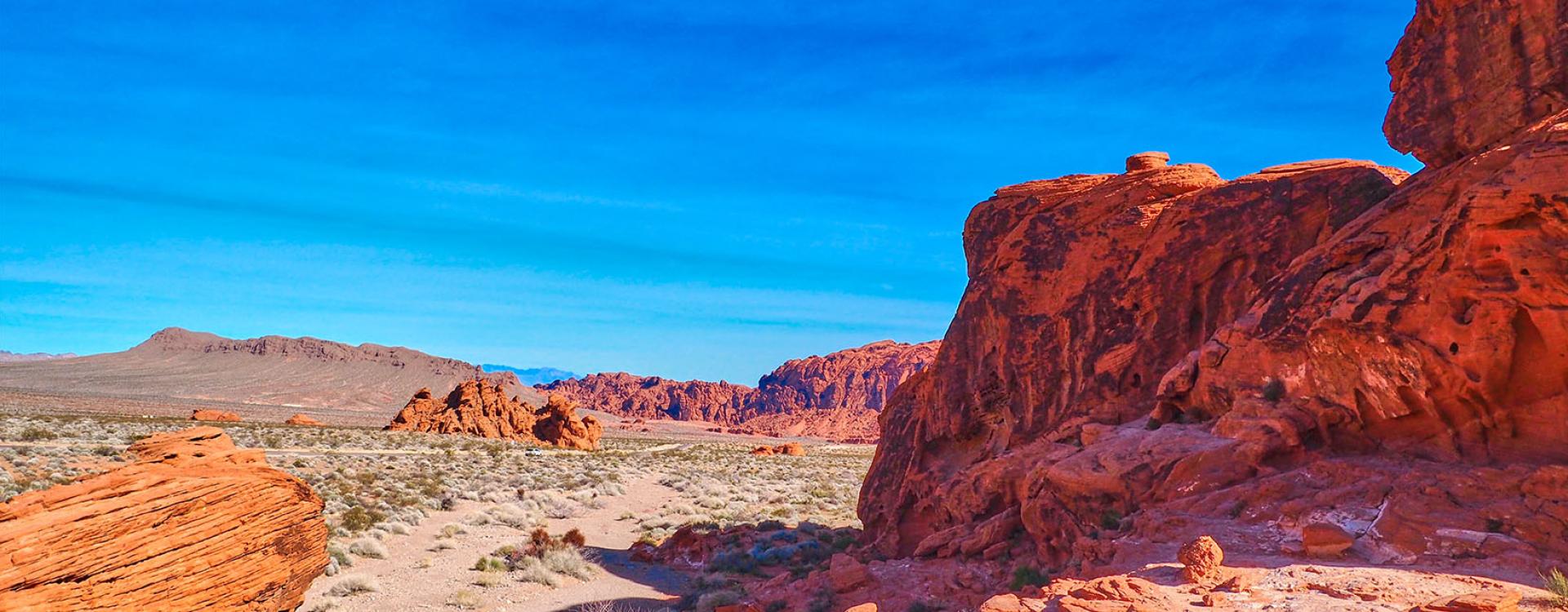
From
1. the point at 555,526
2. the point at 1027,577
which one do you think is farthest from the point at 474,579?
the point at 1027,577

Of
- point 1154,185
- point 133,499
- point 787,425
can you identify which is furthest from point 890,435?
point 787,425

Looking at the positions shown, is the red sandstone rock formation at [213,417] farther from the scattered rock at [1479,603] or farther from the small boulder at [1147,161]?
the scattered rock at [1479,603]

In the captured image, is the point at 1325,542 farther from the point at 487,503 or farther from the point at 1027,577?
the point at 487,503

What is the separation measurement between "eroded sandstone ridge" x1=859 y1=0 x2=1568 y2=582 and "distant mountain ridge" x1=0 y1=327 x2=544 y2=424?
7714cm

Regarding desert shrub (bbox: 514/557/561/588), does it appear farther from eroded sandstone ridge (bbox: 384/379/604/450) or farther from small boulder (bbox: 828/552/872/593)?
eroded sandstone ridge (bbox: 384/379/604/450)

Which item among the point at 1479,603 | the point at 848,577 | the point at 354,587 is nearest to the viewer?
the point at 1479,603

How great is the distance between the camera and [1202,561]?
8.91 m

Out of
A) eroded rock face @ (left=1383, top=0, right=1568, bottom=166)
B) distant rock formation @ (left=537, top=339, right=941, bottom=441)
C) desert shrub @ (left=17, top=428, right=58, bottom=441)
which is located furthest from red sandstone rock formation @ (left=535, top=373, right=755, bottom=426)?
eroded rock face @ (left=1383, top=0, right=1568, bottom=166)

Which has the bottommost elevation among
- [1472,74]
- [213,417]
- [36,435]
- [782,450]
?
[782,450]

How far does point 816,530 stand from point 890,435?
154 inches

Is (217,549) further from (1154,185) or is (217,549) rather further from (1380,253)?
(1154,185)

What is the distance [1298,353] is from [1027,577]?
16.3 feet

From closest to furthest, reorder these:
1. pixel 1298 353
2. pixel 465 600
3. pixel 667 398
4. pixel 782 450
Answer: pixel 1298 353
pixel 465 600
pixel 782 450
pixel 667 398

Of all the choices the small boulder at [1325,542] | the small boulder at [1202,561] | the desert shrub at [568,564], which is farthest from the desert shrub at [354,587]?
the small boulder at [1325,542]
